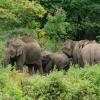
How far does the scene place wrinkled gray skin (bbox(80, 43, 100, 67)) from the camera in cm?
1858

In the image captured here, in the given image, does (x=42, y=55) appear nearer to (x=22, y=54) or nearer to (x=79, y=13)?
(x=22, y=54)

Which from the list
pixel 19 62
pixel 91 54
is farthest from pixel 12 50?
pixel 91 54

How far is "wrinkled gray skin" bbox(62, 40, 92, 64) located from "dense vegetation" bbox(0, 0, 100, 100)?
2.24 meters

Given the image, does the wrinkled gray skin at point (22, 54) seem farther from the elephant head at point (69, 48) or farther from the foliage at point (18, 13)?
the foliage at point (18, 13)

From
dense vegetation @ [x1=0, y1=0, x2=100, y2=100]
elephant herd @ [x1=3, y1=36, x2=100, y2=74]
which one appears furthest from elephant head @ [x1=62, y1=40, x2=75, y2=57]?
dense vegetation @ [x1=0, y1=0, x2=100, y2=100]

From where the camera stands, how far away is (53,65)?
65.7 feet

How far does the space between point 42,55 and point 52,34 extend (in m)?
5.77

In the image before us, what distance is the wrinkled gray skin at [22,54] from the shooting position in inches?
702

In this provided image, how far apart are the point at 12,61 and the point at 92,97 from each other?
4.84 m

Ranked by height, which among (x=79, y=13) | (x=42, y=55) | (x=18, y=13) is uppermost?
(x=18, y=13)

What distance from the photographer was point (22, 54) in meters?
18.4

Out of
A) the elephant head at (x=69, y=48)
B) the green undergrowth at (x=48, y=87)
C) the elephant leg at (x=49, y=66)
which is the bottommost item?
the elephant leg at (x=49, y=66)

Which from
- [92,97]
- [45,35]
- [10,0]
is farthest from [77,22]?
[92,97]

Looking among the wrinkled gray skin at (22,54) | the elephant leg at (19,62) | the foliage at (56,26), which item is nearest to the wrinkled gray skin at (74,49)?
the wrinkled gray skin at (22,54)
